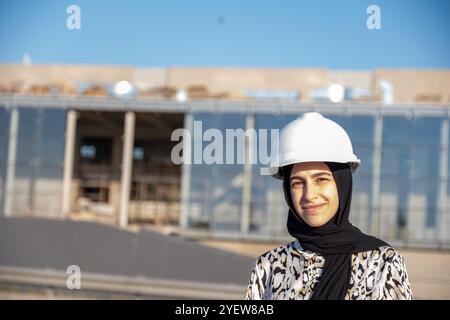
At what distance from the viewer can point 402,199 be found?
81.5 ft

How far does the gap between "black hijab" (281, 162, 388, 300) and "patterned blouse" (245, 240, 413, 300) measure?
29 millimetres

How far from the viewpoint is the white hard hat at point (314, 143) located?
187 cm

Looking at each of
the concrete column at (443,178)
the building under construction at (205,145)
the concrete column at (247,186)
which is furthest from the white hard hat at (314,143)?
the concrete column at (443,178)

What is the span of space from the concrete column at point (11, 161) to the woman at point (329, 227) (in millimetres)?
27545

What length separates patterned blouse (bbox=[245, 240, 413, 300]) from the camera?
6.09ft

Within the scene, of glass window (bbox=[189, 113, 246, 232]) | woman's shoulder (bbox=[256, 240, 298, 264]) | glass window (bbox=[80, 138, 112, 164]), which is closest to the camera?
woman's shoulder (bbox=[256, 240, 298, 264])

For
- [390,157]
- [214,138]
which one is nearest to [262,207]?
[214,138]

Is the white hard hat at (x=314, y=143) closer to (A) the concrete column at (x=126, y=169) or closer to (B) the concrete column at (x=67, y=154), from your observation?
(A) the concrete column at (x=126, y=169)

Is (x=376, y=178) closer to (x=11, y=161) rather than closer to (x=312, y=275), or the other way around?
(x=11, y=161)
